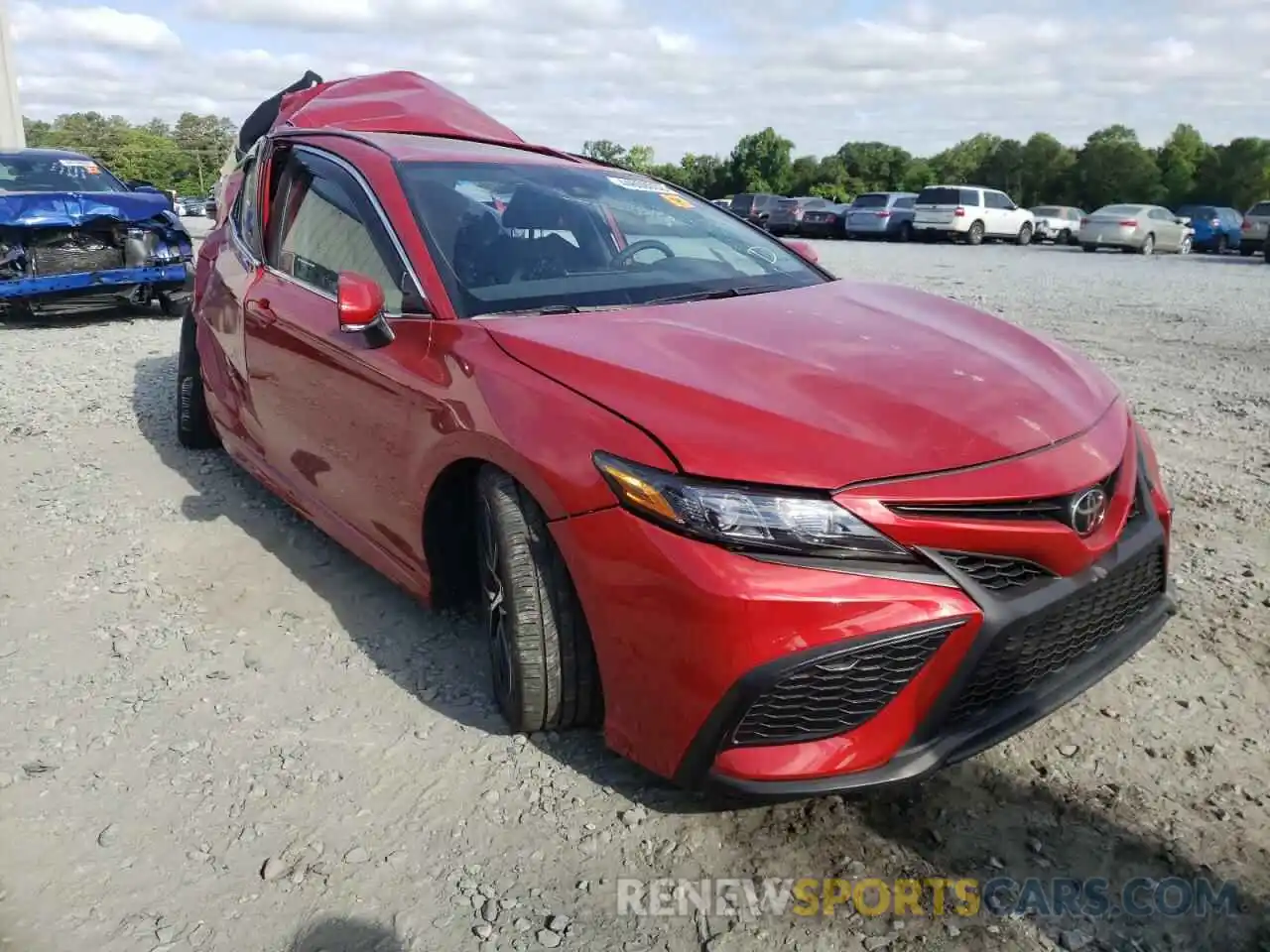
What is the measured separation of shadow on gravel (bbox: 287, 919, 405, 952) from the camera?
2008 mm

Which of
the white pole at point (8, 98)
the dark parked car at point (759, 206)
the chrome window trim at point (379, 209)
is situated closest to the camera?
the chrome window trim at point (379, 209)

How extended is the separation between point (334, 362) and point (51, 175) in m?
8.04

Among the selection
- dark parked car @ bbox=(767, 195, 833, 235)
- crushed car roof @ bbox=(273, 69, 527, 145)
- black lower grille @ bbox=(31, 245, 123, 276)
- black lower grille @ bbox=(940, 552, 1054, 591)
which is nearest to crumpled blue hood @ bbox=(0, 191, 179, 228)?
black lower grille @ bbox=(31, 245, 123, 276)

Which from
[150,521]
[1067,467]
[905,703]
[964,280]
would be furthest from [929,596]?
[964,280]

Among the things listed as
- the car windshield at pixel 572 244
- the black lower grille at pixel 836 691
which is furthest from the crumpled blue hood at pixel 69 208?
the black lower grille at pixel 836 691

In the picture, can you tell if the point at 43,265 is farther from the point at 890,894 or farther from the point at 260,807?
the point at 890,894

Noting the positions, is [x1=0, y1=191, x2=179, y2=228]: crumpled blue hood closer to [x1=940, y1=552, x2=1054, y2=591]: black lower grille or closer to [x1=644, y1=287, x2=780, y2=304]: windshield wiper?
[x1=644, y1=287, x2=780, y2=304]: windshield wiper

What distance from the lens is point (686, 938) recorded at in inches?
80.2

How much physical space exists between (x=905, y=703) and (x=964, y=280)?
13.2 meters

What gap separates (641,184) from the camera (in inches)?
151

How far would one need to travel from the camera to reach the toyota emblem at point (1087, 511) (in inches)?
84.9

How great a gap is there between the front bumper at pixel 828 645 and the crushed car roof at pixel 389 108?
152 inches

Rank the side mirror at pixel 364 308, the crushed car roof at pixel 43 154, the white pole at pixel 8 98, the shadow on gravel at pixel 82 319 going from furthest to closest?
the white pole at pixel 8 98
the crushed car roof at pixel 43 154
the shadow on gravel at pixel 82 319
the side mirror at pixel 364 308

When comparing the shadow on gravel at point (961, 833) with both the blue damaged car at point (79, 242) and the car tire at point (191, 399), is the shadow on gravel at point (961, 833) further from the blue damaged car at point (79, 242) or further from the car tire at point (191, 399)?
the blue damaged car at point (79, 242)
